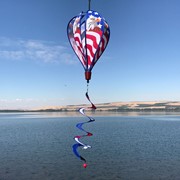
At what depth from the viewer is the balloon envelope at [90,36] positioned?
1756 centimetres

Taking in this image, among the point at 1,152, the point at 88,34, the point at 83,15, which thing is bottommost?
the point at 1,152

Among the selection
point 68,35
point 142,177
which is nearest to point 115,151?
point 142,177

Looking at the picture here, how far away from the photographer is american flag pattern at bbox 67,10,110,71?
57.6 feet

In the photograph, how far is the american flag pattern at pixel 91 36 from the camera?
17562 mm

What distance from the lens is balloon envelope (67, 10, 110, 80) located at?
17.6 meters

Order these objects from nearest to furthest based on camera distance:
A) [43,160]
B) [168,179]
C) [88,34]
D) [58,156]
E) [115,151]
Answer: [88,34], [168,179], [43,160], [58,156], [115,151]

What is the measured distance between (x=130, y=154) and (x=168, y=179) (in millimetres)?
12535

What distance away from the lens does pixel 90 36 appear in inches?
701

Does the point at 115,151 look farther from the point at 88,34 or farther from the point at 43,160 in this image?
the point at 88,34

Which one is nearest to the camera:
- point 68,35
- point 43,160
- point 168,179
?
point 68,35

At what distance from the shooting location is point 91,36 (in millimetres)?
17844

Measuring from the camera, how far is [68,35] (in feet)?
63.5

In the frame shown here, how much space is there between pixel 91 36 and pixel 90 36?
0.07m

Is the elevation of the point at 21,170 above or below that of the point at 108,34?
below
